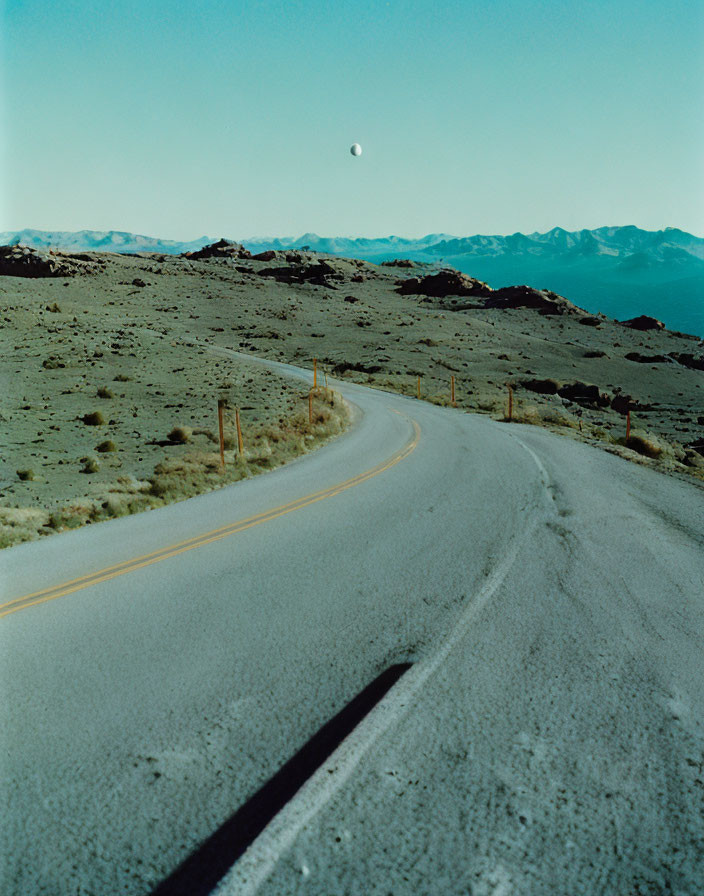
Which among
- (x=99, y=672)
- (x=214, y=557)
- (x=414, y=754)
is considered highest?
(x=414, y=754)

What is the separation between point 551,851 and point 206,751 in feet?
7.05

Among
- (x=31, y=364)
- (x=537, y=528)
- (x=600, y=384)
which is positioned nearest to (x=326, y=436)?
(x=537, y=528)

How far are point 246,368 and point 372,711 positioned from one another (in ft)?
121

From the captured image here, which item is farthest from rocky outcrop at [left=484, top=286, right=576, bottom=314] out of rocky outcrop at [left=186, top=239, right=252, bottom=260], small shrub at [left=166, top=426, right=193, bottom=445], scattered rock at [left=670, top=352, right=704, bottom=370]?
small shrub at [left=166, top=426, right=193, bottom=445]

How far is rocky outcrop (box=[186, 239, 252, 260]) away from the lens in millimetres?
138000

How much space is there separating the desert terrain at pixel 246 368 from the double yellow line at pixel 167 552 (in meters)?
2.62

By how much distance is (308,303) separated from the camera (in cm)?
8931

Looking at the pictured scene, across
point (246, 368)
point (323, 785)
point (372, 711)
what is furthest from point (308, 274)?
point (323, 785)

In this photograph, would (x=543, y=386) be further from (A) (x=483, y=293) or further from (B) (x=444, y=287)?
(B) (x=444, y=287)

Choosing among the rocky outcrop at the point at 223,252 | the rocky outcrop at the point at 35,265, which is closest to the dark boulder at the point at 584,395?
the rocky outcrop at the point at 35,265

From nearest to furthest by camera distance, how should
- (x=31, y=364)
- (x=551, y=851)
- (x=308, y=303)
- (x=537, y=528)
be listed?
(x=551, y=851) < (x=537, y=528) < (x=31, y=364) < (x=308, y=303)

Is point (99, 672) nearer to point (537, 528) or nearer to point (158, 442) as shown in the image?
point (537, 528)

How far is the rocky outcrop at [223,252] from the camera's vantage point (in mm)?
138000

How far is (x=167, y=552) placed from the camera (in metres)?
8.01
